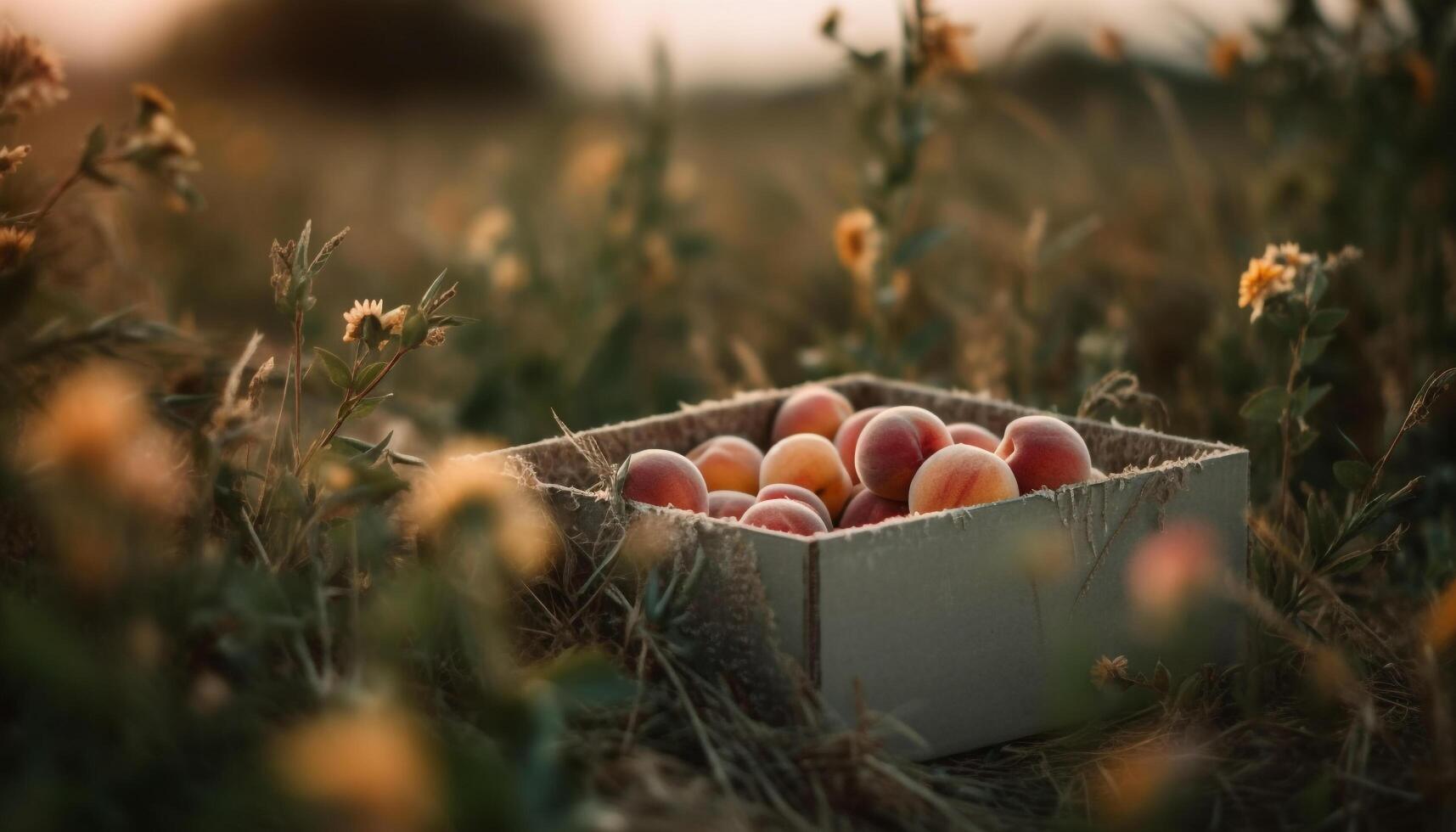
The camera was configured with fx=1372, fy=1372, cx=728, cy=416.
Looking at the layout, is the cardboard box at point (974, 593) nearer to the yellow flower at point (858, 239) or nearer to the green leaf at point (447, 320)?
the green leaf at point (447, 320)

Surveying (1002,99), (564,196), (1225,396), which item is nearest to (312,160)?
(564,196)

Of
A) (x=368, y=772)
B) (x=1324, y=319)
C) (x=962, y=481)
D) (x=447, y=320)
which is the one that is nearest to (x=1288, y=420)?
(x=1324, y=319)

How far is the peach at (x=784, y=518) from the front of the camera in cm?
144

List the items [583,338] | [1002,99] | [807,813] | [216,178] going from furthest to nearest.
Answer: [216,178], [583,338], [1002,99], [807,813]

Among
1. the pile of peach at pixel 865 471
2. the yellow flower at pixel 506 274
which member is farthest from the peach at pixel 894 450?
the yellow flower at pixel 506 274

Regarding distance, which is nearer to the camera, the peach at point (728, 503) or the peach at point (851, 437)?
the peach at point (728, 503)

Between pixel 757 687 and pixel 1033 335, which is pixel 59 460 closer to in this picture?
pixel 757 687

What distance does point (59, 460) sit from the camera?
87cm

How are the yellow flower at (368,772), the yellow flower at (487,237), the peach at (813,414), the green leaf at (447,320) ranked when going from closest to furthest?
1. the yellow flower at (368,772)
2. the green leaf at (447,320)
3. the peach at (813,414)
4. the yellow flower at (487,237)

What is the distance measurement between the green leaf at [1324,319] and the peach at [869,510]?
0.54 m

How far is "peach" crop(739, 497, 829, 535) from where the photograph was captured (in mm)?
1440

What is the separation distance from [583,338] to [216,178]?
2.34 meters

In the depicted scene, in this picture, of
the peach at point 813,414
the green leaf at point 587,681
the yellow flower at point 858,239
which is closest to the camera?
the green leaf at point 587,681

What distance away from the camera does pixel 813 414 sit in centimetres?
189
